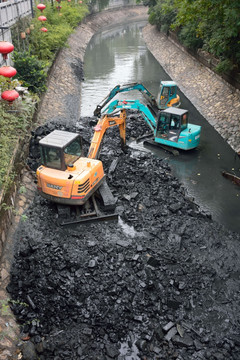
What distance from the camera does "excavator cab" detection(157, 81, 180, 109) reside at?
20.2m

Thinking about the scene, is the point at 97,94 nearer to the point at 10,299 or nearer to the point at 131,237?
the point at 131,237

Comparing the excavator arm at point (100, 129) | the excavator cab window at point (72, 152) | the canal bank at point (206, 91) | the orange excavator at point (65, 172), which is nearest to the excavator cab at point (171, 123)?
the excavator arm at point (100, 129)

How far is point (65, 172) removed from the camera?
10.3m

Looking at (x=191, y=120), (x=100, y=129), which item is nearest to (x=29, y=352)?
(x=100, y=129)

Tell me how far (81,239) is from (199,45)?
81.8 ft

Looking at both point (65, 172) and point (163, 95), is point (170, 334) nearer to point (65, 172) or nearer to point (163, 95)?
point (65, 172)

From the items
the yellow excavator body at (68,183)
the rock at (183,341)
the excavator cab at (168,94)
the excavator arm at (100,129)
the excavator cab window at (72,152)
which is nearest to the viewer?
the rock at (183,341)

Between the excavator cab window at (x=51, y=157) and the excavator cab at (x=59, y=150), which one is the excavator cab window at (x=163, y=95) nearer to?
the excavator cab at (x=59, y=150)

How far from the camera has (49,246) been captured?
9.64 meters

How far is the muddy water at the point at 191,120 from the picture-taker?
45.6 feet

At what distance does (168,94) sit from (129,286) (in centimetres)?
1450

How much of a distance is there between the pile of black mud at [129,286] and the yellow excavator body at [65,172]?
116 cm

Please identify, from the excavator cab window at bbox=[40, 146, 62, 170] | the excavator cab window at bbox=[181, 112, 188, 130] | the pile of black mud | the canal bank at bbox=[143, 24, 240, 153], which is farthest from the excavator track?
the canal bank at bbox=[143, 24, 240, 153]

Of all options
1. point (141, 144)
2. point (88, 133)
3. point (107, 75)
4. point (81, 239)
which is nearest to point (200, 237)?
point (81, 239)
